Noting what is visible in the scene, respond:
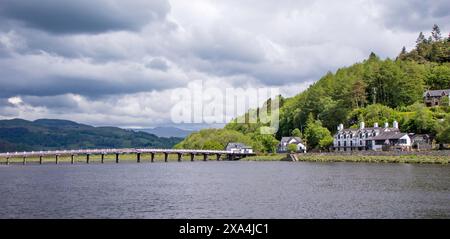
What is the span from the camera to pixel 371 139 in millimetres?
134000

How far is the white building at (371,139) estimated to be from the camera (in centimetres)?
12444

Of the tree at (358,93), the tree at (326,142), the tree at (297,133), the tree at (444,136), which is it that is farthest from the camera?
the tree at (297,133)

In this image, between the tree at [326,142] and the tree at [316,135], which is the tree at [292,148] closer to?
the tree at [316,135]

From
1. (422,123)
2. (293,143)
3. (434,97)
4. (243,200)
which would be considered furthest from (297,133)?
(243,200)

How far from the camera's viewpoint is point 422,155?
103 metres

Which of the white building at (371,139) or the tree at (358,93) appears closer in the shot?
the white building at (371,139)

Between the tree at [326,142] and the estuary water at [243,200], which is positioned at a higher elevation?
the tree at [326,142]

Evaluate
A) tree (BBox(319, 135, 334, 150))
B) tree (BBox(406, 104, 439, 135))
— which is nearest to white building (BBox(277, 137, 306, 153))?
tree (BBox(319, 135, 334, 150))

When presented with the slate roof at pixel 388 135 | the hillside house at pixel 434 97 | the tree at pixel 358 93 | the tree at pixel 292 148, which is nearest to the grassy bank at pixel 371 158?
the tree at pixel 292 148

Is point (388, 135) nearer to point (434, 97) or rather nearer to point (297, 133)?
point (434, 97)

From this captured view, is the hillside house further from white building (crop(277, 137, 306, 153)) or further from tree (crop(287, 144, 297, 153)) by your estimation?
tree (crop(287, 144, 297, 153))

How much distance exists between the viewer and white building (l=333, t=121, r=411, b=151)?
12444 centimetres

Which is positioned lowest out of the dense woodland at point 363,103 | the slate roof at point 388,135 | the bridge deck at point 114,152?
the bridge deck at point 114,152
